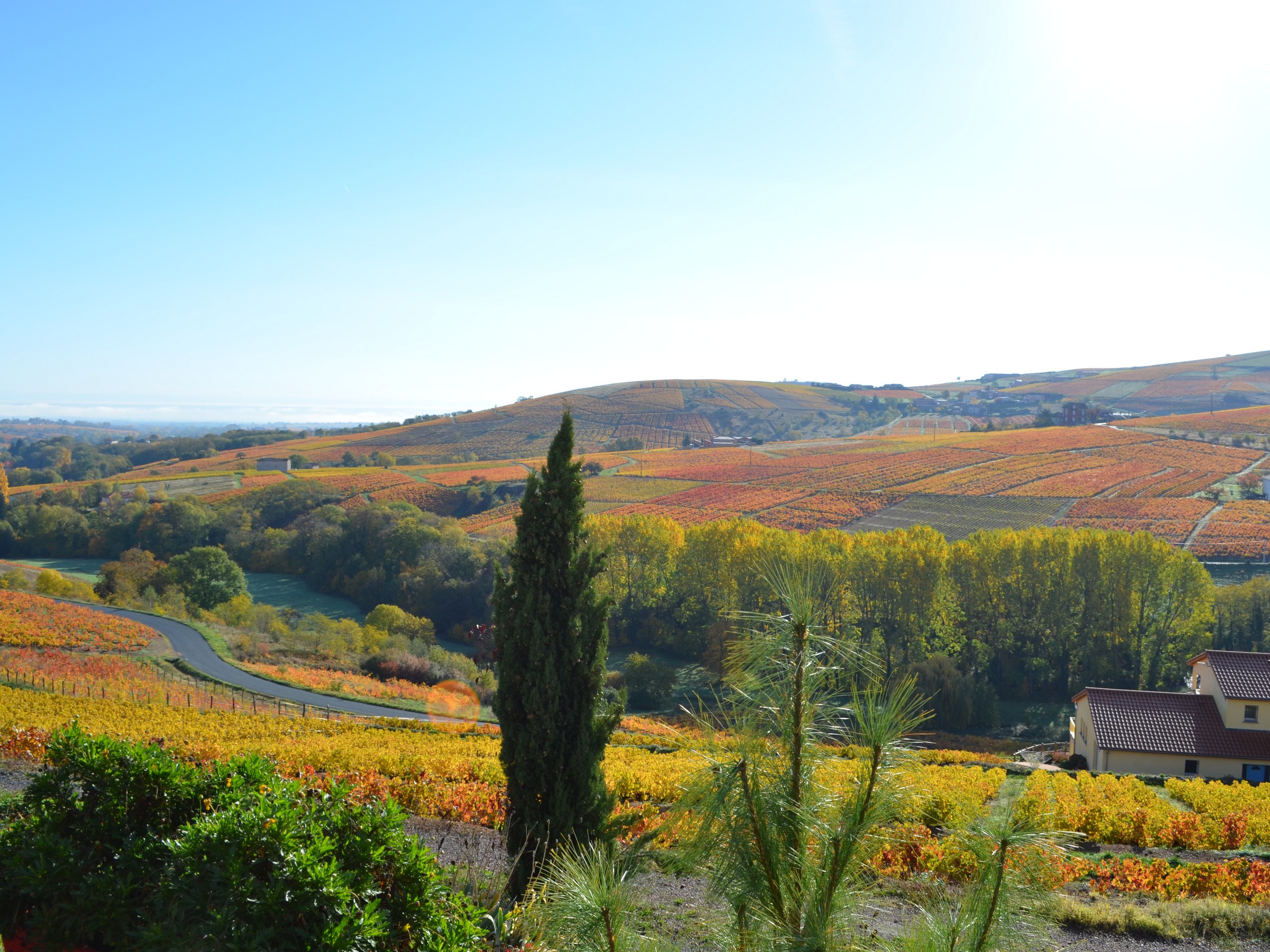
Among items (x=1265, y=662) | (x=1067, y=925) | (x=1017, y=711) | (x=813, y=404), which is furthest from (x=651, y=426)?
(x=1067, y=925)

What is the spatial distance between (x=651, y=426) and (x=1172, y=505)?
7300 cm

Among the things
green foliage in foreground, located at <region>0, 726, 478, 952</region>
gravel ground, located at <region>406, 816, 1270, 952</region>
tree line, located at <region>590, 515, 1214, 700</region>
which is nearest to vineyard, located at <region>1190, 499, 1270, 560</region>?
tree line, located at <region>590, 515, 1214, 700</region>

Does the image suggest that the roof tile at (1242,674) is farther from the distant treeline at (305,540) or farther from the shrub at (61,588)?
the shrub at (61,588)

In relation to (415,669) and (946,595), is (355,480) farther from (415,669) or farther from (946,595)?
(946,595)

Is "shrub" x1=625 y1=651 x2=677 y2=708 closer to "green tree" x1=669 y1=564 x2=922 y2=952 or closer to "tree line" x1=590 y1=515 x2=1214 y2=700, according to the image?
"tree line" x1=590 y1=515 x2=1214 y2=700

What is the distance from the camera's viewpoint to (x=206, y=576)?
148ft

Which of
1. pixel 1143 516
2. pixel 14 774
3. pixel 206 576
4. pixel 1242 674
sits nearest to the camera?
pixel 14 774

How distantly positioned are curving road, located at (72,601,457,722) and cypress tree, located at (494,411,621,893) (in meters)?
17.8

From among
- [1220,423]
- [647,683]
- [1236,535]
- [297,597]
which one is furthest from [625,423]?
[647,683]

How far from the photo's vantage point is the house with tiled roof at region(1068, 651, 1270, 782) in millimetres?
20828

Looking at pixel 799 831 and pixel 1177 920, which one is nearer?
pixel 799 831

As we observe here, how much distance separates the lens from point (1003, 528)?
5312 cm

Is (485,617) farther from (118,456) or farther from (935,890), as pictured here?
(118,456)

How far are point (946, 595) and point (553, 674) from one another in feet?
116
